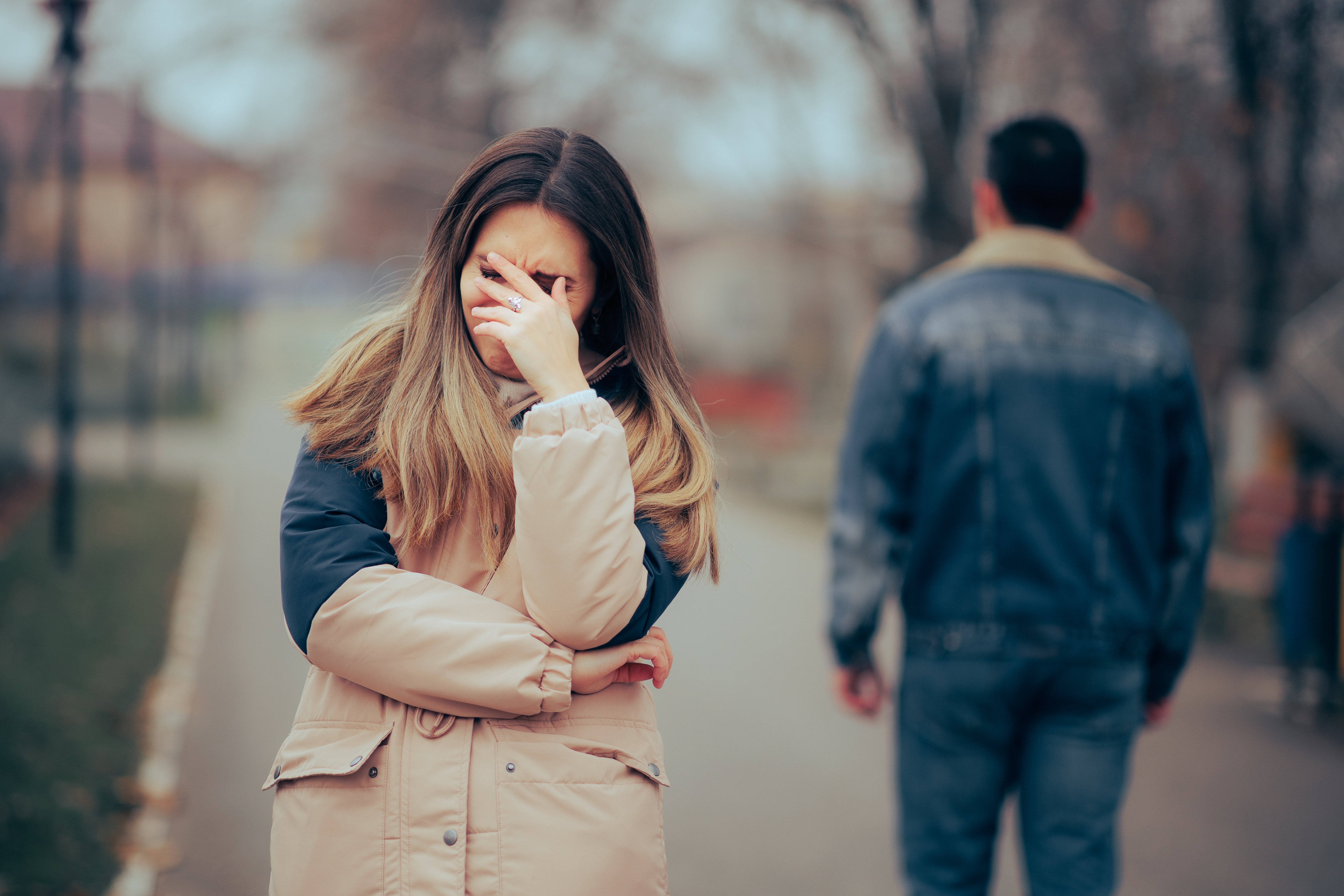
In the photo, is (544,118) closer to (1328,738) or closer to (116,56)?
(116,56)

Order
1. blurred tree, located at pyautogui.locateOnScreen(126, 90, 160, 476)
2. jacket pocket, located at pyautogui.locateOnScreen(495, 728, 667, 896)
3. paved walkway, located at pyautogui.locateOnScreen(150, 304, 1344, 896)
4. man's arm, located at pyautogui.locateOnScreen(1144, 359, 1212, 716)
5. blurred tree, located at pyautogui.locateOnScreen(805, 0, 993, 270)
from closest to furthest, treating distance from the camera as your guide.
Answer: jacket pocket, located at pyautogui.locateOnScreen(495, 728, 667, 896), man's arm, located at pyautogui.locateOnScreen(1144, 359, 1212, 716), paved walkway, located at pyautogui.locateOnScreen(150, 304, 1344, 896), blurred tree, located at pyautogui.locateOnScreen(805, 0, 993, 270), blurred tree, located at pyautogui.locateOnScreen(126, 90, 160, 476)

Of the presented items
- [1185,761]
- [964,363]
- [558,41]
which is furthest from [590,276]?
[558,41]

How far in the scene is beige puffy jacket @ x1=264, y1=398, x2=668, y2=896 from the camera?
1659mm

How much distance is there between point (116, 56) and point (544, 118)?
1133 centimetres

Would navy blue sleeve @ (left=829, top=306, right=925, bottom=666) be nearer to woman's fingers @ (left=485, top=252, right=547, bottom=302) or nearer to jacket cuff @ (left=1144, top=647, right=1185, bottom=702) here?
jacket cuff @ (left=1144, top=647, right=1185, bottom=702)

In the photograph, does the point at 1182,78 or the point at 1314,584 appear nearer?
the point at 1314,584

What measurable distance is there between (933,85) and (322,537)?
12.4 meters

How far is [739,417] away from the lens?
1262 inches

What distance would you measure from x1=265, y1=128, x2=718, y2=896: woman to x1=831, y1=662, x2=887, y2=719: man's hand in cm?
106

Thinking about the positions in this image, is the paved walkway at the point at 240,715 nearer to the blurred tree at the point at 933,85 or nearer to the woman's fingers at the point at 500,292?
the woman's fingers at the point at 500,292

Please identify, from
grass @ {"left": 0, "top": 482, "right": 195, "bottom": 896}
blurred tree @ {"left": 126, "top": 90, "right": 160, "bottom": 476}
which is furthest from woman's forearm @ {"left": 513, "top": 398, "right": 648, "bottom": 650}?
blurred tree @ {"left": 126, "top": 90, "right": 160, "bottom": 476}

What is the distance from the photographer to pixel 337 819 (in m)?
1.67

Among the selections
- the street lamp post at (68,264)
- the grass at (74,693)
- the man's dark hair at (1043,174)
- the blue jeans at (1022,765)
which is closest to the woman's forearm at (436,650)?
the blue jeans at (1022,765)

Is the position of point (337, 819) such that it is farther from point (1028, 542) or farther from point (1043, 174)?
point (1043, 174)
